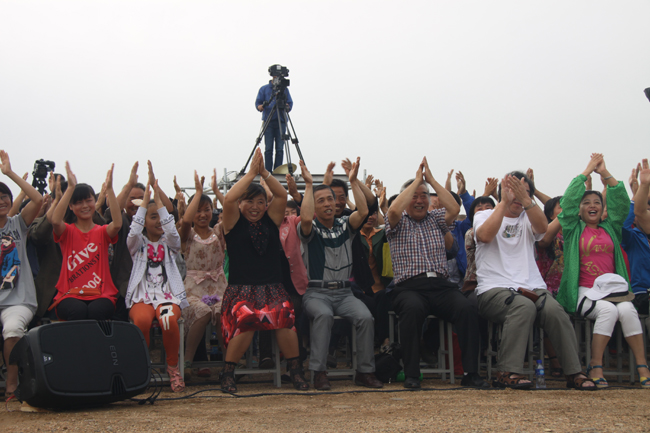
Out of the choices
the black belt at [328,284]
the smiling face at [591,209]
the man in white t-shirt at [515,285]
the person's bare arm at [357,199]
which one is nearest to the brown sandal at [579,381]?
the man in white t-shirt at [515,285]

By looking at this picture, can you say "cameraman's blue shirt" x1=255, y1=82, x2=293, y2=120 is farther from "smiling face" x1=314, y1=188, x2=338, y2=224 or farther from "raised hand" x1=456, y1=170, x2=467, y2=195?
"smiling face" x1=314, y1=188, x2=338, y2=224

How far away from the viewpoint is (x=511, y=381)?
167 inches

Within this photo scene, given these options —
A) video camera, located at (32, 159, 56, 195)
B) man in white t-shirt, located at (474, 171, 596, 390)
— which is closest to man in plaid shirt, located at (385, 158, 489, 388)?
man in white t-shirt, located at (474, 171, 596, 390)

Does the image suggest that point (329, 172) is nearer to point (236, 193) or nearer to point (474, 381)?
point (236, 193)

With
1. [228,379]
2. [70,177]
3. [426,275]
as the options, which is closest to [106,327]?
[228,379]

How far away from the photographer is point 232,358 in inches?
169

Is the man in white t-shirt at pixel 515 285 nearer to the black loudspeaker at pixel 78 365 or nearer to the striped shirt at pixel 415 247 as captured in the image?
the striped shirt at pixel 415 247

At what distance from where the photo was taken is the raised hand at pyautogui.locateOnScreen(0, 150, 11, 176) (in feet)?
14.8

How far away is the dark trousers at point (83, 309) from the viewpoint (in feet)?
13.6

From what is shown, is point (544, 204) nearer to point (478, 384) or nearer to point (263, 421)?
point (478, 384)

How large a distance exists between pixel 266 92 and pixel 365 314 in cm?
670

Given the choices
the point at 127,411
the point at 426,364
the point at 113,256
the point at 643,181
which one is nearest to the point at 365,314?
the point at 426,364

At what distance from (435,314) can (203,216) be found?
2290mm

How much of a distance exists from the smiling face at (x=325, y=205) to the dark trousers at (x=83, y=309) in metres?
1.86
